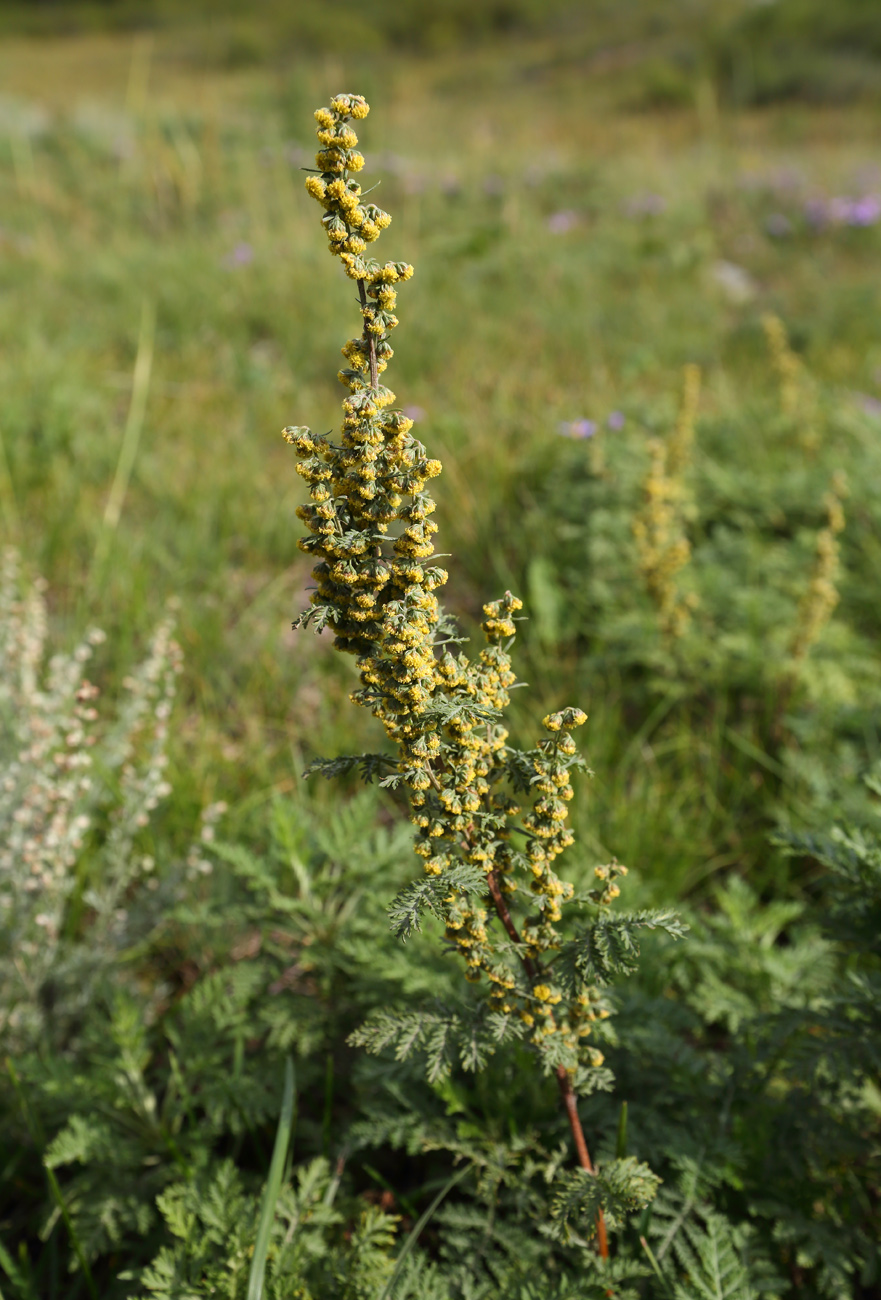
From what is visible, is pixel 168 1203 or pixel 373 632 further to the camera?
pixel 168 1203

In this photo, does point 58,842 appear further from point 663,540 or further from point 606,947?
point 663,540

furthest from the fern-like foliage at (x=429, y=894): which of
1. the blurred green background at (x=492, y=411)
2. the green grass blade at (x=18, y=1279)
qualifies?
the blurred green background at (x=492, y=411)

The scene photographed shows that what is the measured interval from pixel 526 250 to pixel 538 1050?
6.27m

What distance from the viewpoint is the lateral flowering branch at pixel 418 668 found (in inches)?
39.9

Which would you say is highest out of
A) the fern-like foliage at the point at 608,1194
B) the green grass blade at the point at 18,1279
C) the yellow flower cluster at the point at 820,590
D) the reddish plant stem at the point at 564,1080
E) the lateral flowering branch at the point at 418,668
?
the yellow flower cluster at the point at 820,590

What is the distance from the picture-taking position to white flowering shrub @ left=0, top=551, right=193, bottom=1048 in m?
1.87

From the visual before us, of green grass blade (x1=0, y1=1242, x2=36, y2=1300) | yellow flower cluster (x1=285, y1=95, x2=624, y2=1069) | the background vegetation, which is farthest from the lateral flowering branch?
green grass blade (x1=0, y1=1242, x2=36, y2=1300)

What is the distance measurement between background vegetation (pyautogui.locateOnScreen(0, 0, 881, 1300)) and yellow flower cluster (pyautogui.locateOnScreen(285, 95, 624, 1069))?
0.43 m

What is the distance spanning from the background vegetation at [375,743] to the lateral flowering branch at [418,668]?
40cm

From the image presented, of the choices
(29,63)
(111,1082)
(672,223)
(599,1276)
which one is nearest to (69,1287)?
(111,1082)

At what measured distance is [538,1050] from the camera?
4.33 feet

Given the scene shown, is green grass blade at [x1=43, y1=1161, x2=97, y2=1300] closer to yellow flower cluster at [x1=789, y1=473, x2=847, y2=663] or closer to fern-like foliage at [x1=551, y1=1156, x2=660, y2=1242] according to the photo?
fern-like foliage at [x1=551, y1=1156, x2=660, y2=1242]

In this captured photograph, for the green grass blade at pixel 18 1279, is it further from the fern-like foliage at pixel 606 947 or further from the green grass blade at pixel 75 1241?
the fern-like foliage at pixel 606 947

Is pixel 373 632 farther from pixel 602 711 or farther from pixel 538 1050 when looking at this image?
pixel 602 711
